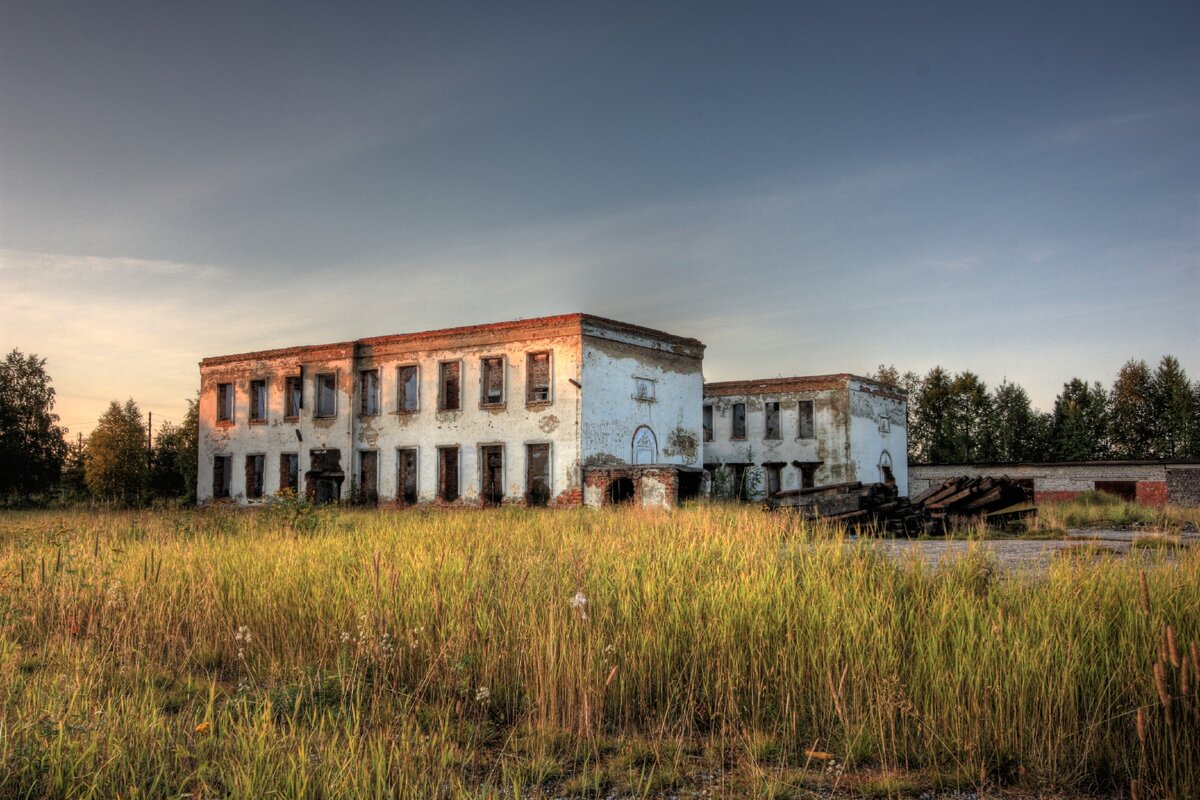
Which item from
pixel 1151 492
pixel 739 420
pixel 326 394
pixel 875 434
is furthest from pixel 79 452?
pixel 1151 492

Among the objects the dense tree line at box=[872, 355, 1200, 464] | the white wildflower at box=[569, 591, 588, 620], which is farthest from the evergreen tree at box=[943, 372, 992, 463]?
the white wildflower at box=[569, 591, 588, 620]

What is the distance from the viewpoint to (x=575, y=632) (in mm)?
5281

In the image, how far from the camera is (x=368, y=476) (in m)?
31.4

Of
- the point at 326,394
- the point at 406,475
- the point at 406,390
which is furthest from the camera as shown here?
the point at 326,394

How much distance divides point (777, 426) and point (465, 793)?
113 ft

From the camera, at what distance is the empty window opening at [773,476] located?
1446 inches

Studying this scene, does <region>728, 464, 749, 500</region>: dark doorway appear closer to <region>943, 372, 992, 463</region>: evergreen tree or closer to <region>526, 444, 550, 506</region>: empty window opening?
<region>526, 444, 550, 506</region>: empty window opening

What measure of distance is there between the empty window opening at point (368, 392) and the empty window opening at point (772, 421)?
16.0 metres

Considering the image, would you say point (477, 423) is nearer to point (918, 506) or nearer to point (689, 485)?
point (689, 485)

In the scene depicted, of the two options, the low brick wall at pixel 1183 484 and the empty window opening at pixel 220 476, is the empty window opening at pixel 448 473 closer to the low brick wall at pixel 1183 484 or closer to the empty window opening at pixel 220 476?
the empty window opening at pixel 220 476

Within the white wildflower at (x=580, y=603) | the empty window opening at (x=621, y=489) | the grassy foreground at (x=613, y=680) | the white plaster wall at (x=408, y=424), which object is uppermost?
the white plaster wall at (x=408, y=424)

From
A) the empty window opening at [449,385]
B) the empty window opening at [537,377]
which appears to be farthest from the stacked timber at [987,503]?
the empty window opening at [449,385]

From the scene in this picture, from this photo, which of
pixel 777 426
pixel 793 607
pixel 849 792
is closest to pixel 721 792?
pixel 849 792

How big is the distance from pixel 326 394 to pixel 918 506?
22.5 meters
